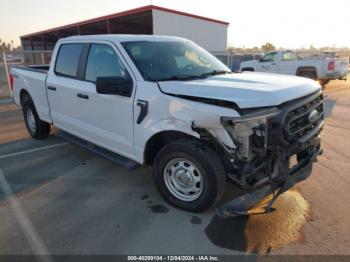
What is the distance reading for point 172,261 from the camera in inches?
111

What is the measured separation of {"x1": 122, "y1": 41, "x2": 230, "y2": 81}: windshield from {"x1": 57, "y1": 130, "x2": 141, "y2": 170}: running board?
3.70ft

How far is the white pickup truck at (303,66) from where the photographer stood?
1341 cm

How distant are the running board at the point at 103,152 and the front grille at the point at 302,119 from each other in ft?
6.22

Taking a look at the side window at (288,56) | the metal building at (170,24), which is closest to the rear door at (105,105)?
the side window at (288,56)

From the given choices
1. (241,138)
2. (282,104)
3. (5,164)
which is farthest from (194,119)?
(5,164)

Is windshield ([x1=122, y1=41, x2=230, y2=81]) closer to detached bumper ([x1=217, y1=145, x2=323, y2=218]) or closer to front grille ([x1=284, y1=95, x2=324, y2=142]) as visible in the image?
front grille ([x1=284, y1=95, x2=324, y2=142])

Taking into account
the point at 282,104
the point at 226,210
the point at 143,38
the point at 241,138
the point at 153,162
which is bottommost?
the point at 226,210

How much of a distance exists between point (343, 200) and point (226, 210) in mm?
1692

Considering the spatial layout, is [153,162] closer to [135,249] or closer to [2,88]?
[135,249]

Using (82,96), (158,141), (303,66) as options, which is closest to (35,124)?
(82,96)

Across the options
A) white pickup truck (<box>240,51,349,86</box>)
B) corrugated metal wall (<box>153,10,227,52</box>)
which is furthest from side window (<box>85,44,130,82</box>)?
corrugated metal wall (<box>153,10,227,52</box>)

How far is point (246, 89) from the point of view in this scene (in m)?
3.17

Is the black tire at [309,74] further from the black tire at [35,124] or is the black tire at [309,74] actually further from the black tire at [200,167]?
the black tire at [200,167]

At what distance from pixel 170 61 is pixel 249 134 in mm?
1773
